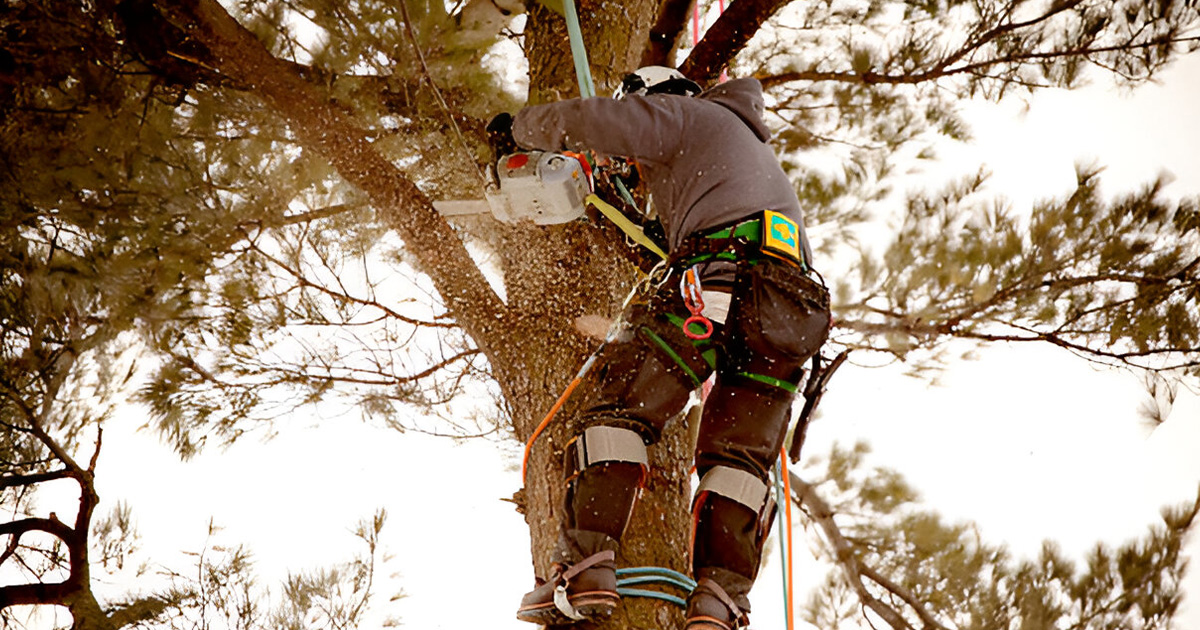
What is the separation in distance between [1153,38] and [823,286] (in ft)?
5.93

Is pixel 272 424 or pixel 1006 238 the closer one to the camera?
pixel 1006 238

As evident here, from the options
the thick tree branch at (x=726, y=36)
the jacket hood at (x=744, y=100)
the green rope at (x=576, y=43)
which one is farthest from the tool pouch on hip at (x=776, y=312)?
the thick tree branch at (x=726, y=36)

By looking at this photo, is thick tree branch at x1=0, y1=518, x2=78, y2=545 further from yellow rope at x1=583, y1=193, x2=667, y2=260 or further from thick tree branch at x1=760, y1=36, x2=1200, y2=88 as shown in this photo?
thick tree branch at x1=760, y1=36, x2=1200, y2=88

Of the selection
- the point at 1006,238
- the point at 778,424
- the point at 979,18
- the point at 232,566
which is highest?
the point at 979,18

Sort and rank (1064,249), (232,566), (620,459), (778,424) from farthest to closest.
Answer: (232,566)
(1064,249)
(778,424)
(620,459)

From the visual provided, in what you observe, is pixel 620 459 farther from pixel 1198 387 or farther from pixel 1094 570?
pixel 1198 387

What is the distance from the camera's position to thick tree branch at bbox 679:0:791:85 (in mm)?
2150

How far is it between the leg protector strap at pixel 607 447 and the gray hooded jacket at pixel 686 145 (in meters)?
0.49

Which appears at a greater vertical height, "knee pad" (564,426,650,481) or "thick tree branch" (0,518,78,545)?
"thick tree branch" (0,518,78,545)

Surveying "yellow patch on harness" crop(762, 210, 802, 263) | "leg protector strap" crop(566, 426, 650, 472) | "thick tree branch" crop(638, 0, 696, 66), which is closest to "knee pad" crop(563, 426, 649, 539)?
"leg protector strap" crop(566, 426, 650, 472)

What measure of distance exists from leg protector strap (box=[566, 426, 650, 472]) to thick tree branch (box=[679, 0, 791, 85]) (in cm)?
122

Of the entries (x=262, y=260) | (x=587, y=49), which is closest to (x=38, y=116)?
(x=262, y=260)

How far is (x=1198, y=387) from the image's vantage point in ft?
8.41

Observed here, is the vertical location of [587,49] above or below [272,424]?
above
